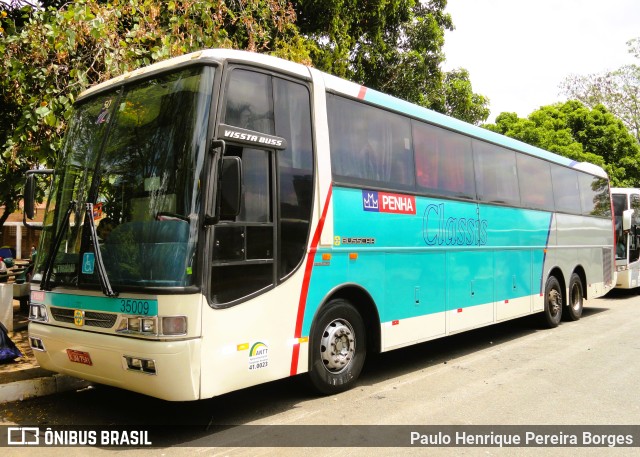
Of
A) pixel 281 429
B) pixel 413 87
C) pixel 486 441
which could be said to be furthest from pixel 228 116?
pixel 413 87

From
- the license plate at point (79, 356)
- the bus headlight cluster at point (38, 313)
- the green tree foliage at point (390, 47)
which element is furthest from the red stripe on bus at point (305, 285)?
the green tree foliage at point (390, 47)

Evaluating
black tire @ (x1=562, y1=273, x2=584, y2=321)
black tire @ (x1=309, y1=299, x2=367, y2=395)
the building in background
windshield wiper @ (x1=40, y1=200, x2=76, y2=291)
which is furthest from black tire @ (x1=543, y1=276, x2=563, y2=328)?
the building in background

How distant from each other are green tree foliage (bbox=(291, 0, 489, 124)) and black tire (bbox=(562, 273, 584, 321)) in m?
7.22

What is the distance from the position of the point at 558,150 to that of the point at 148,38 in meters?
23.8

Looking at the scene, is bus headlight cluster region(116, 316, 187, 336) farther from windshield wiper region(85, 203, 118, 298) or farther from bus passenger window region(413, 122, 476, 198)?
bus passenger window region(413, 122, 476, 198)

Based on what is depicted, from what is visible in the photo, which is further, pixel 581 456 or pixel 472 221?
pixel 472 221

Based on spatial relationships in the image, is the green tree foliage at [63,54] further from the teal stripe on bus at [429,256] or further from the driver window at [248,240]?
the teal stripe on bus at [429,256]

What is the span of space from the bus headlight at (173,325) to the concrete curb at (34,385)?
2590 millimetres

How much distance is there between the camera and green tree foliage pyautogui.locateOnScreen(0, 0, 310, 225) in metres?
7.05

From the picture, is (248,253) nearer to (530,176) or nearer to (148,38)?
(148,38)

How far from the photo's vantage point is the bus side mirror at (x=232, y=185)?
14.5ft

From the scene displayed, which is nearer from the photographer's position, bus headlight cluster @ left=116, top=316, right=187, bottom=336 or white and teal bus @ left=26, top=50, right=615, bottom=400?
bus headlight cluster @ left=116, top=316, right=187, bottom=336

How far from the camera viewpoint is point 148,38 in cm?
810

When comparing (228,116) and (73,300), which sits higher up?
(228,116)
